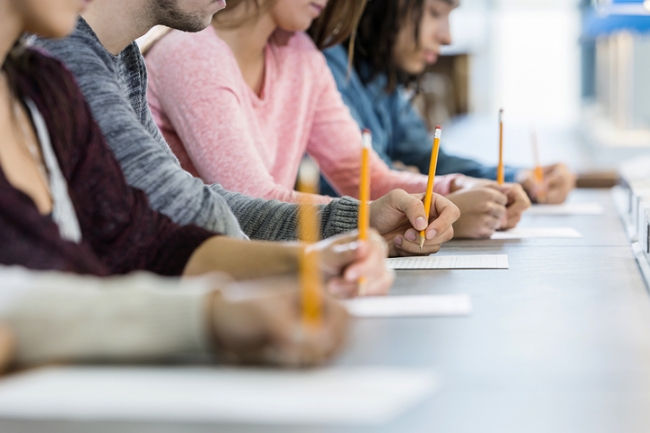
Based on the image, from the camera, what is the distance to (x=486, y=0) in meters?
12.2

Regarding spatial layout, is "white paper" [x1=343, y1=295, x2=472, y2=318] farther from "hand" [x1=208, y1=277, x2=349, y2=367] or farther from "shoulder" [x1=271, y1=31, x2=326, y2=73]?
"shoulder" [x1=271, y1=31, x2=326, y2=73]

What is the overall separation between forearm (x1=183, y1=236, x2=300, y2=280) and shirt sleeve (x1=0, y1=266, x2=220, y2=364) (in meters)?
0.25

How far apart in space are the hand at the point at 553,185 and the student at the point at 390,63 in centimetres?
16

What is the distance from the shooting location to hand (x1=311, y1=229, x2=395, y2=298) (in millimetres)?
835

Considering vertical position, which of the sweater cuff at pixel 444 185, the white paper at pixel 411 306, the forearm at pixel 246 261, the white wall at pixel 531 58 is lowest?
the white wall at pixel 531 58

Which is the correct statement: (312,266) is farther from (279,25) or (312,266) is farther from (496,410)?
(279,25)

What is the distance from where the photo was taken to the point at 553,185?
2.06m

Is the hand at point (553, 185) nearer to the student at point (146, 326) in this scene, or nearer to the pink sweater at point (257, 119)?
the pink sweater at point (257, 119)

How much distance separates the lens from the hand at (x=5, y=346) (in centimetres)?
62

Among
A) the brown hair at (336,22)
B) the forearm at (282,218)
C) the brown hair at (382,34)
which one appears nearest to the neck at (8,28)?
the forearm at (282,218)

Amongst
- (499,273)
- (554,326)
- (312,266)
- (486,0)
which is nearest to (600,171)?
(499,273)

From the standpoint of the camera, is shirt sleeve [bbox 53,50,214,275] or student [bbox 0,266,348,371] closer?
student [bbox 0,266,348,371]

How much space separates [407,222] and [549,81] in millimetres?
12296

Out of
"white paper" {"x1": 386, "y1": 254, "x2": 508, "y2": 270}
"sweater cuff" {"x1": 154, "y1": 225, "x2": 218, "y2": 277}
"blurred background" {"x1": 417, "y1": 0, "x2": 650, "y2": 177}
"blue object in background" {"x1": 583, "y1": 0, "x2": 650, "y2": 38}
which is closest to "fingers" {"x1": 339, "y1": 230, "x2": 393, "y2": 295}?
"sweater cuff" {"x1": 154, "y1": 225, "x2": 218, "y2": 277}
